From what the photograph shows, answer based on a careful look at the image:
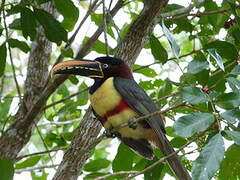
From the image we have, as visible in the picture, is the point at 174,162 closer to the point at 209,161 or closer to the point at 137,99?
the point at 137,99

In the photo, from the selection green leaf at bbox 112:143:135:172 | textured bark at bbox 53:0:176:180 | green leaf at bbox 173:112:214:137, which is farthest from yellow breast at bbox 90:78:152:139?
green leaf at bbox 173:112:214:137

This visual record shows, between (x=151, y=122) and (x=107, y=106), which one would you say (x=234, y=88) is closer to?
(x=151, y=122)

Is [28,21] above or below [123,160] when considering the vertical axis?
above

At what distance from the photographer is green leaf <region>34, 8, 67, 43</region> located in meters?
3.44

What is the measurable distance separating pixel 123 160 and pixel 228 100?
113cm

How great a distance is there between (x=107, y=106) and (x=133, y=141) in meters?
0.32

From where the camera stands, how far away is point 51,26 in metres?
3.46

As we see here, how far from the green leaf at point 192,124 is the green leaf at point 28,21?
148 centimetres

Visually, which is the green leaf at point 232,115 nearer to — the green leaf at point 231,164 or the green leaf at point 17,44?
the green leaf at point 231,164

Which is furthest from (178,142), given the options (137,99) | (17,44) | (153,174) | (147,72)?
(17,44)

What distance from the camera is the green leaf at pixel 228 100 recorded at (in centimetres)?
243

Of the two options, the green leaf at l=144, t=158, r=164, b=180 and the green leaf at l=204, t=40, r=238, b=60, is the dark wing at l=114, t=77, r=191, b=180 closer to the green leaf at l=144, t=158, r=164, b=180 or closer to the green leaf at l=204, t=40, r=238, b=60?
the green leaf at l=144, t=158, r=164, b=180

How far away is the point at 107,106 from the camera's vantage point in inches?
128

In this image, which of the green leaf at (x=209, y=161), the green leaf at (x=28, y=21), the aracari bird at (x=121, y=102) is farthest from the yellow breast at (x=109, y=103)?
the green leaf at (x=209, y=161)
